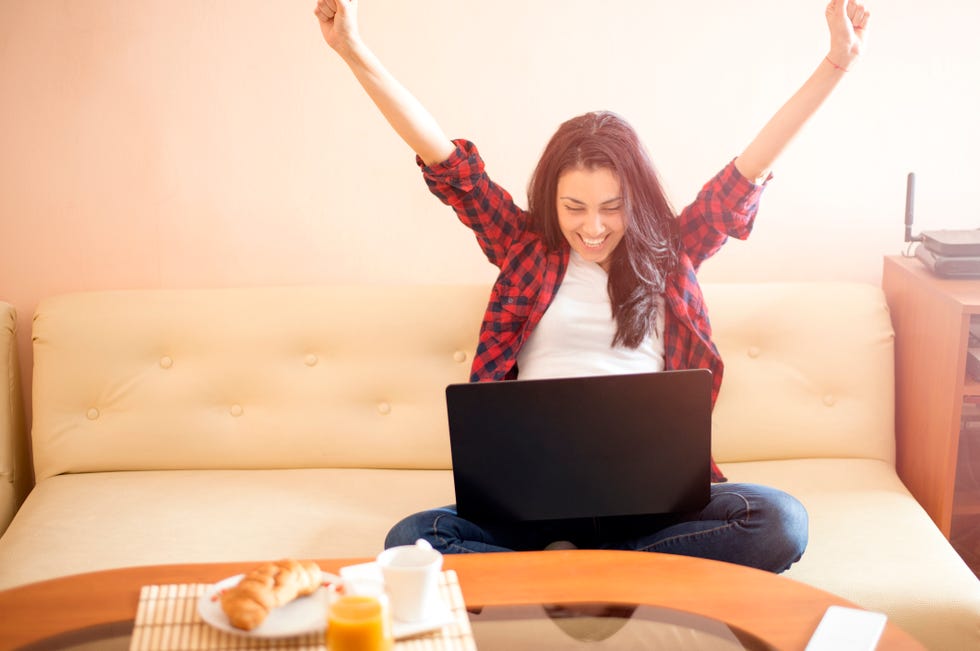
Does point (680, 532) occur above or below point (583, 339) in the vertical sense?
below

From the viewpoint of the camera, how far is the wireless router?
6.46ft

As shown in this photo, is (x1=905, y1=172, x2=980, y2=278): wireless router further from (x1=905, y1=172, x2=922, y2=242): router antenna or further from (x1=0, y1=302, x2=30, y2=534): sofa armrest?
(x1=0, y1=302, x2=30, y2=534): sofa armrest

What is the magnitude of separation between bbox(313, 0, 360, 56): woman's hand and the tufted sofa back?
607mm

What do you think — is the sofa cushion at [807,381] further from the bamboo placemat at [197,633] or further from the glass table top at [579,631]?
the bamboo placemat at [197,633]

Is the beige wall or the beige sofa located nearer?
the beige sofa

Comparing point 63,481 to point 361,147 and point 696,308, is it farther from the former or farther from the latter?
point 696,308

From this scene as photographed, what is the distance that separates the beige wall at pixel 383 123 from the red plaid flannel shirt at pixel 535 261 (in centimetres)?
40

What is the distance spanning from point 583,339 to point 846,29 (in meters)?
0.67

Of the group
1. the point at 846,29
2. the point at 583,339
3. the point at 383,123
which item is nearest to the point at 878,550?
the point at 583,339

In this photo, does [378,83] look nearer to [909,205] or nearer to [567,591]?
[567,591]

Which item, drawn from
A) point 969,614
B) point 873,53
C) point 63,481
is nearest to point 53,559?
point 63,481

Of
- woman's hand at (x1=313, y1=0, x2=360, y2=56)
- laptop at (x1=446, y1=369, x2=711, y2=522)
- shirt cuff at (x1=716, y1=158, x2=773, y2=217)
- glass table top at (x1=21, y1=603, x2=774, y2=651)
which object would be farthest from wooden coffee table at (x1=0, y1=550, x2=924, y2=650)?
woman's hand at (x1=313, y1=0, x2=360, y2=56)

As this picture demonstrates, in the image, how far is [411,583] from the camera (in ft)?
3.60

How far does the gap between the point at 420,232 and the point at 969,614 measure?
1.31 metres
